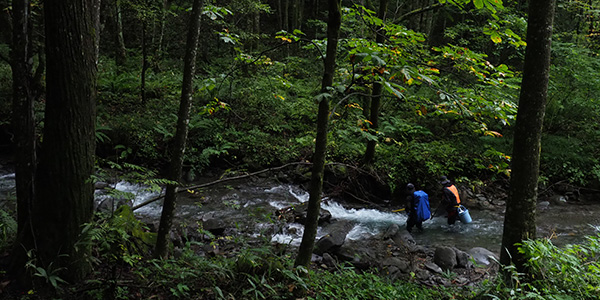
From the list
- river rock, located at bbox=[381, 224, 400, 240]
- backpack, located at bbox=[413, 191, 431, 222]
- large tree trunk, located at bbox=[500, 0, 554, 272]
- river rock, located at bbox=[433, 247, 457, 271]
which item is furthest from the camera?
backpack, located at bbox=[413, 191, 431, 222]

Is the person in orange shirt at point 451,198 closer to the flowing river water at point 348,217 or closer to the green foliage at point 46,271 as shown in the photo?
the flowing river water at point 348,217

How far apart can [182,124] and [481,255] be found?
7.07 metres

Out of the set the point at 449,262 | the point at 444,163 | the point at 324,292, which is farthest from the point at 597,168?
the point at 324,292

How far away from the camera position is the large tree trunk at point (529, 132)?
13.5ft

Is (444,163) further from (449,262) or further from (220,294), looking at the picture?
(220,294)

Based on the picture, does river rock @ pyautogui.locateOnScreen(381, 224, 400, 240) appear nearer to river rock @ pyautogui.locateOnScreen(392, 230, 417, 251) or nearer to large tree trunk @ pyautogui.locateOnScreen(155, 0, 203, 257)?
river rock @ pyautogui.locateOnScreen(392, 230, 417, 251)

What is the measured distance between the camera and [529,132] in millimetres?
4266

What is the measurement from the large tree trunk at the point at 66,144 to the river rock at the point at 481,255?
752cm

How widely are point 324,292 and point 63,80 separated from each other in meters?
3.72

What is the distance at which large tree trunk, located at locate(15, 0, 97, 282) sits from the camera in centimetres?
340

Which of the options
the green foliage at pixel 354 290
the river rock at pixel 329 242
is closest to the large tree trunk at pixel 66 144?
the green foliage at pixel 354 290

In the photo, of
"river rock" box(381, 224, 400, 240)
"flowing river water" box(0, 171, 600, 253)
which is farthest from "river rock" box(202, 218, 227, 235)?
"river rock" box(381, 224, 400, 240)

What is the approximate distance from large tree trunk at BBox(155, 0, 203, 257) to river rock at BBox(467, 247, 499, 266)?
646 centimetres

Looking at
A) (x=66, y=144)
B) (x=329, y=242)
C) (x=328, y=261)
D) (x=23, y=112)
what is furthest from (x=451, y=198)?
(x=23, y=112)
